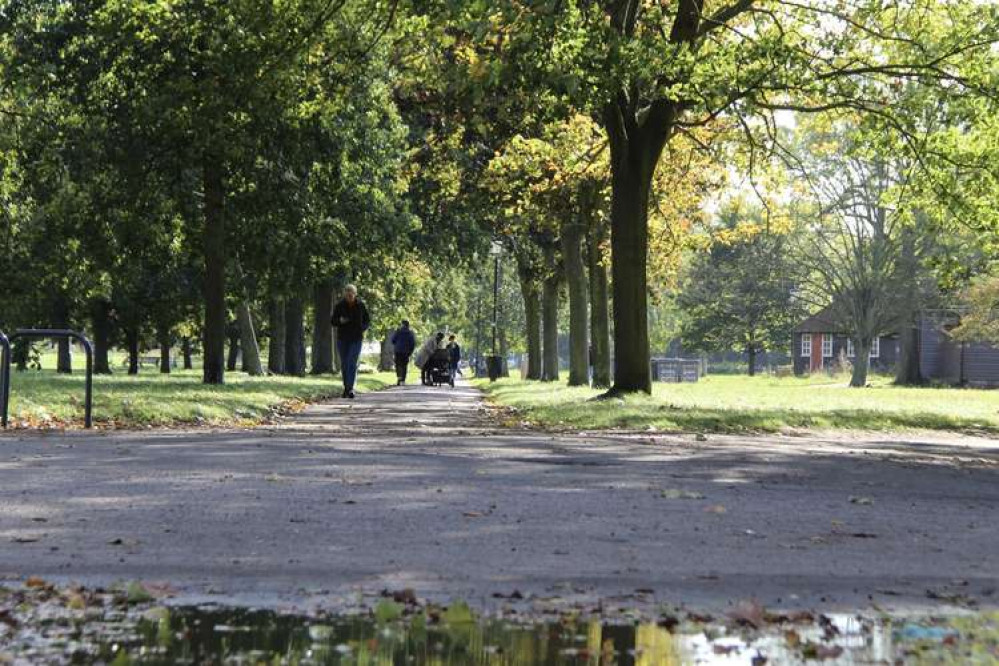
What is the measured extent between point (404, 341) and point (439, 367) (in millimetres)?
2628

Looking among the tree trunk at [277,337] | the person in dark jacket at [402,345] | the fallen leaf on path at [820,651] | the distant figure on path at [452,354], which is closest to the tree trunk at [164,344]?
the tree trunk at [277,337]

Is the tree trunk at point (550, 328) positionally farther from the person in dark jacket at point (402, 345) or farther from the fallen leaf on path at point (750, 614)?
the fallen leaf on path at point (750, 614)

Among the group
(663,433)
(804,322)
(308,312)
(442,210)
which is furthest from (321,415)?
(804,322)

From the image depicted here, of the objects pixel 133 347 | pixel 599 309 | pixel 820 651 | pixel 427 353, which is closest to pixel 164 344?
pixel 133 347

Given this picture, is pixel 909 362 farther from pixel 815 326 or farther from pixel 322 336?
pixel 322 336

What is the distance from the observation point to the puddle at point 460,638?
476 centimetres

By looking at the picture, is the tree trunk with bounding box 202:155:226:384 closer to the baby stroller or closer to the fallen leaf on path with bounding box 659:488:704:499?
the baby stroller

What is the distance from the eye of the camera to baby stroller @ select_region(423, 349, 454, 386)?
48219 millimetres

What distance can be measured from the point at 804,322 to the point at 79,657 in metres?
97.3

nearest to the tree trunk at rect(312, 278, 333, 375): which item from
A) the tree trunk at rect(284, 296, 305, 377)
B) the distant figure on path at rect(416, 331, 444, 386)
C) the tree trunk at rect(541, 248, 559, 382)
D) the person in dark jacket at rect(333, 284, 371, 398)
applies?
the tree trunk at rect(284, 296, 305, 377)

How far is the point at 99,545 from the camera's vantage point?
277 inches

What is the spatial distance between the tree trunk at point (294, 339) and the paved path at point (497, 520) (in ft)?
117

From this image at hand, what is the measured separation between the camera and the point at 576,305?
38.3m

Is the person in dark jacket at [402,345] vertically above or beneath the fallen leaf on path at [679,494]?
above
